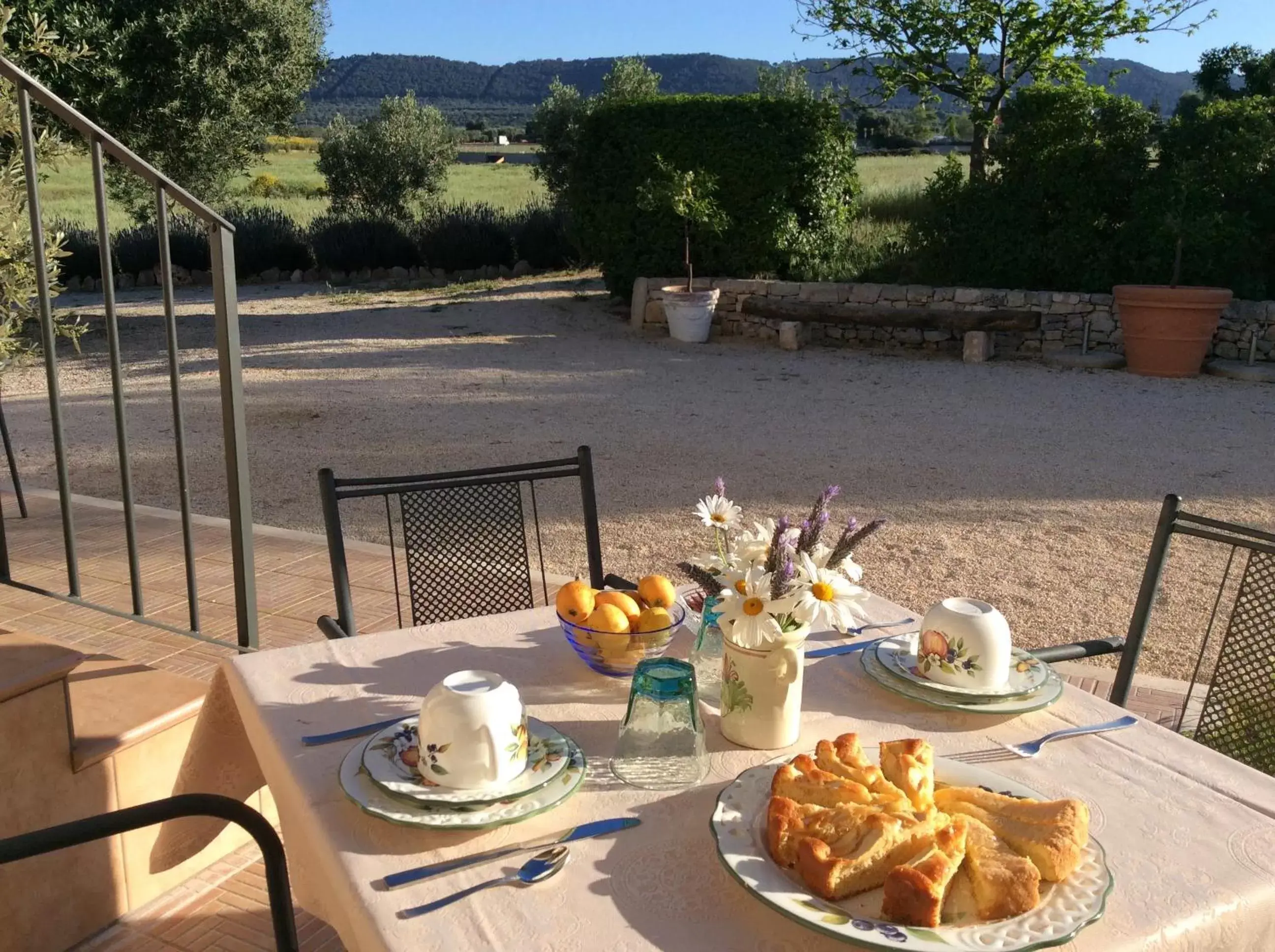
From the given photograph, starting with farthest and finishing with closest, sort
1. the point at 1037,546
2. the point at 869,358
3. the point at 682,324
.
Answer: the point at 682,324
the point at 869,358
the point at 1037,546

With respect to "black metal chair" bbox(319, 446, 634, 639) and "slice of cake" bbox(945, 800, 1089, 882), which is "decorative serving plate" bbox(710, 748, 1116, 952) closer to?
"slice of cake" bbox(945, 800, 1089, 882)

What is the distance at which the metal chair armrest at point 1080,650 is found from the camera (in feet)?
5.86

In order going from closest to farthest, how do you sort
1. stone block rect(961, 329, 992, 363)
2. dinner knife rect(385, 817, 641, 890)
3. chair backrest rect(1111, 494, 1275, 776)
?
dinner knife rect(385, 817, 641, 890) < chair backrest rect(1111, 494, 1275, 776) < stone block rect(961, 329, 992, 363)

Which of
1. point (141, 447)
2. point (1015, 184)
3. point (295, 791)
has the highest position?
point (1015, 184)

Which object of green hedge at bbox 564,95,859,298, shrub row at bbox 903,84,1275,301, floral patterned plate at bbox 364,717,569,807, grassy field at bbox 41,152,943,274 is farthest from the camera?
grassy field at bbox 41,152,943,274

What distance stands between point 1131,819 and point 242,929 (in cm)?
162

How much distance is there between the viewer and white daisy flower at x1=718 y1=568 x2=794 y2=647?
51.8 inches

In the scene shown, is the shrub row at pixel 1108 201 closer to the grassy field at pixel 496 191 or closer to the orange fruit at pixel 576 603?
the grassy field at pixel 496 191

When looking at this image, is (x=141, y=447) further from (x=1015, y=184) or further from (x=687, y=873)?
(x=1015, y=184)

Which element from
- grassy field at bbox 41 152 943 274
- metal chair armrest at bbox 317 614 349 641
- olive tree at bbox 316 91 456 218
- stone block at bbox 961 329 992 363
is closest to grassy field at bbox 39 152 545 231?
grassy field at bbox 41 152 943 274

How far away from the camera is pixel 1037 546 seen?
4629 millimetres

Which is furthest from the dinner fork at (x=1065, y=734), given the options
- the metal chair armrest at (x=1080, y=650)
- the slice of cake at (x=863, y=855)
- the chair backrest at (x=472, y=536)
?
the chair backrest at (x=472, y=536)

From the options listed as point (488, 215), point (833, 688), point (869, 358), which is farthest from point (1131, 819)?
point (488, 215)

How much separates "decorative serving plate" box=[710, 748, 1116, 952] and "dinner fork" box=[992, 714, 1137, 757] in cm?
25
